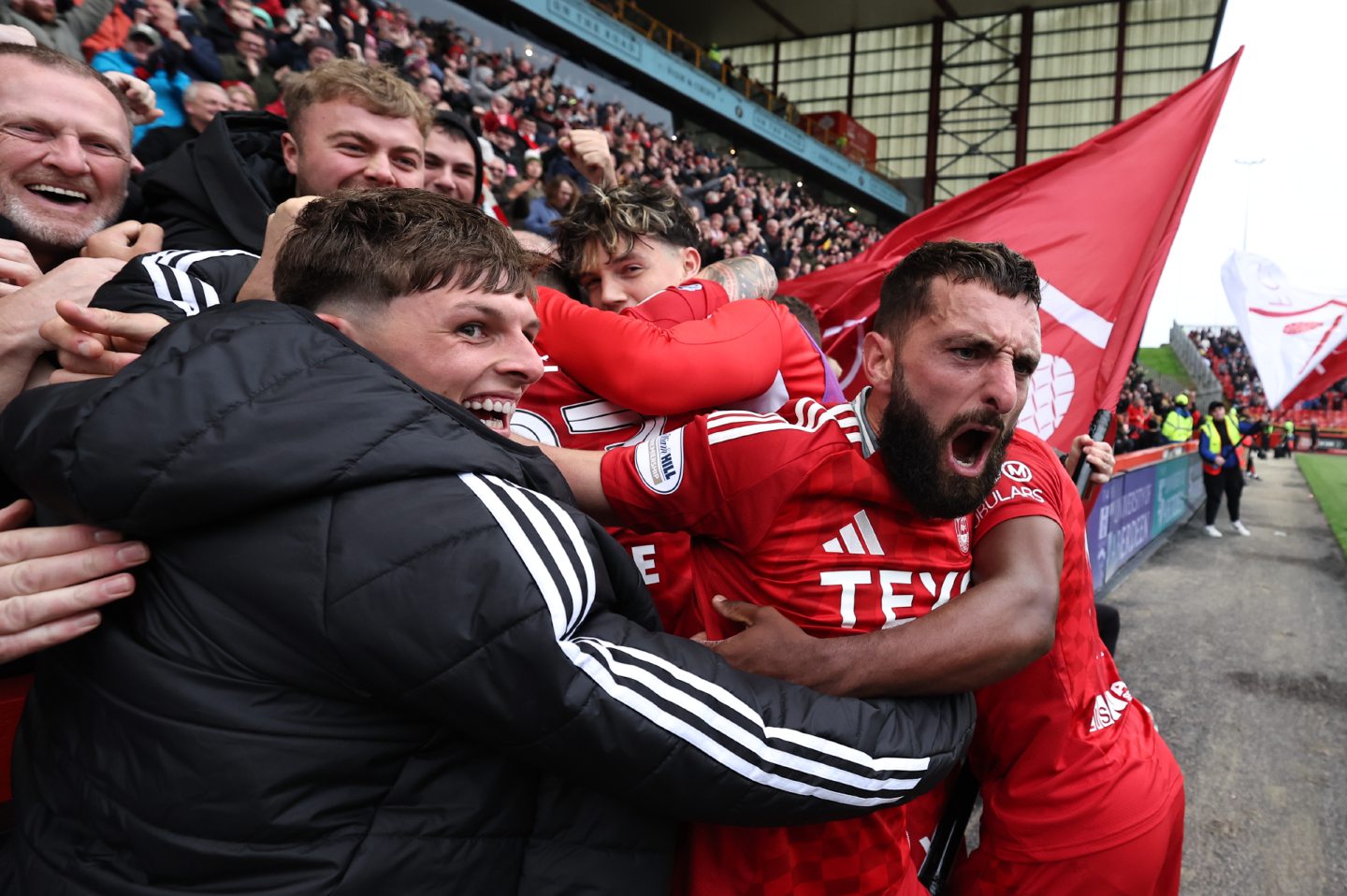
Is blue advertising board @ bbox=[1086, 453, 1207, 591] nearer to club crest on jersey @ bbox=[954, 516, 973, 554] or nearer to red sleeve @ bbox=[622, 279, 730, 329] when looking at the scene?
club crest on jersey @ bbox=[954, 516, 973, 554]

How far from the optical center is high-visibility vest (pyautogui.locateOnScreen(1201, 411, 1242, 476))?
37.1 ft

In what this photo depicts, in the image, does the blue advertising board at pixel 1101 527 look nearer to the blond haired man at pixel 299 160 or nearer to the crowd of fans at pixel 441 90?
the crowd of fans at pixel 441 90

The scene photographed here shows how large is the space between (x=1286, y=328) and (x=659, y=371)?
12088mm

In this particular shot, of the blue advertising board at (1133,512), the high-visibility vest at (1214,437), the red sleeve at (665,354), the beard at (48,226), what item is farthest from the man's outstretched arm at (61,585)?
the high-visibility vest at (1214,437)

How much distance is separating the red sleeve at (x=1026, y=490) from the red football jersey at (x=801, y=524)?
0.20m

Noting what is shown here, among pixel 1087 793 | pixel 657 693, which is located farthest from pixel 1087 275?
pixel 657 693

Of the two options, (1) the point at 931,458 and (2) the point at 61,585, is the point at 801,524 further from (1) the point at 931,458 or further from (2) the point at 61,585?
(2) the point at 61,585

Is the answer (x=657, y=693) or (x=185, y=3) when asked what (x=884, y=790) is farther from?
(x=185, y=3)

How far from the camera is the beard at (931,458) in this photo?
5.09 ft

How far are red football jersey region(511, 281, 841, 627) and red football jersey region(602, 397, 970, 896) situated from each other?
12 centimetres

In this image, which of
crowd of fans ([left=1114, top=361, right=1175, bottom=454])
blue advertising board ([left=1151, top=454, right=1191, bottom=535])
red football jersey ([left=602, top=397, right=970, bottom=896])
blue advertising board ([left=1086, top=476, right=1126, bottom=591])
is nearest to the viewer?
red football jersey ([left=602, top=397, right=970, bottom=896])

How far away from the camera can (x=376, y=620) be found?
88 centimetres

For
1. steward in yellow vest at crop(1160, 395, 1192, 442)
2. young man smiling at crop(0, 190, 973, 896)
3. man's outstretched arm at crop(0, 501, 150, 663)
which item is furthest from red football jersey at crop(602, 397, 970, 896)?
steward in yellow vest at crop(1160, 395, 1192, 442)

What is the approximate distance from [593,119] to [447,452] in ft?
54.8
